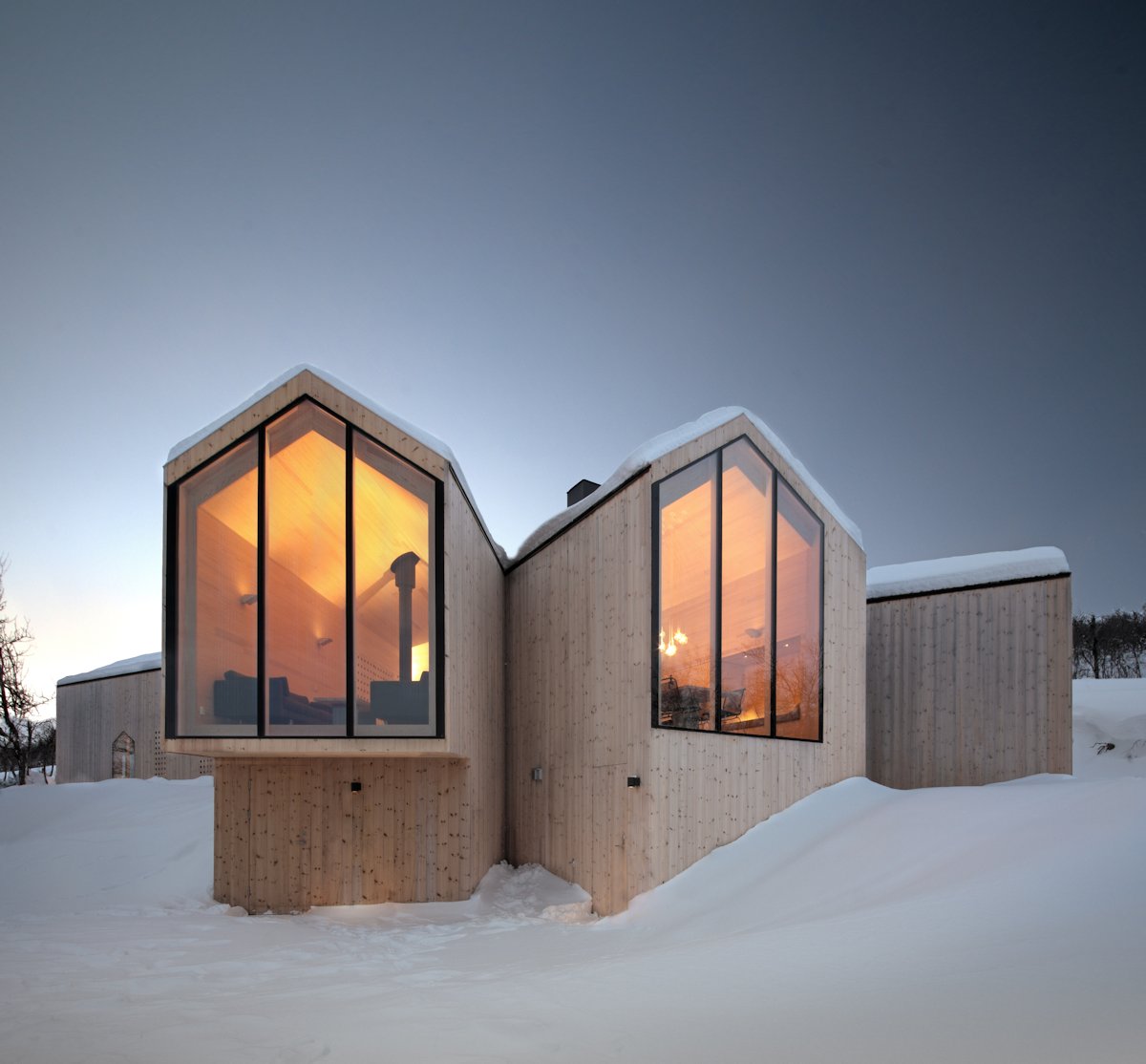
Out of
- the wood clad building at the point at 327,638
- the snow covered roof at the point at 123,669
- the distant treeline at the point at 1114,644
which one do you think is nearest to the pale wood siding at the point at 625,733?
the wood clad building at the point at 327,638

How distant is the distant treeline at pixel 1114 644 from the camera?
2697 centimetres

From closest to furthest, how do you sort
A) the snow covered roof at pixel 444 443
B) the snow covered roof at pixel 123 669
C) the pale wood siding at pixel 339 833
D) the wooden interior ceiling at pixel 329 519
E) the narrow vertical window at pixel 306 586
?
1. the narrow vertical window at pixel 306 586
2. the wooden interior ceiling at pixel 329 519
3. the snow covered roof at pixel 444 443
4. the pale wood siding at pixel 339 833
5. the snow covered roof at pixel 123 669

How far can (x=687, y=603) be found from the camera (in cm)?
747

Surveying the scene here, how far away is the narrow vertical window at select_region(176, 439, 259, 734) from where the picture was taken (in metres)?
7.16

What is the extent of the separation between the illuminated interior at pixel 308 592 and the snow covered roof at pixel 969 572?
295 inches

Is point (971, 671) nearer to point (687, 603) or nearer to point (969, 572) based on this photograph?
point (969, 572)

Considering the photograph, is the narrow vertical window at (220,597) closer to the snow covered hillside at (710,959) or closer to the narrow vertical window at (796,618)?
the snow covered hillside at (710,959)

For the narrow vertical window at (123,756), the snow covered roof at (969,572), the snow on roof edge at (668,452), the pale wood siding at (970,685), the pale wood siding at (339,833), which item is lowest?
the narrow vertical window at (123,756)

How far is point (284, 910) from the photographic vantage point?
8.06 meters

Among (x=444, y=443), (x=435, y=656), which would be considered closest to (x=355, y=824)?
(x=435, y=656)

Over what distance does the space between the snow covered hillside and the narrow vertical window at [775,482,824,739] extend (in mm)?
1006

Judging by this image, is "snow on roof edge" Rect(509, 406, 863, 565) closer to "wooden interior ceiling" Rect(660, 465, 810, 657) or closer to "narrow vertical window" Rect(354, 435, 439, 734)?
"wooden interior ceiling" Rect(660, 465, 810, 657)

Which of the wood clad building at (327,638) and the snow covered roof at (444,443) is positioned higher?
the snow covered roof at (444,443)

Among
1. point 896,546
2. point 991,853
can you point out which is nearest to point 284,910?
point 991,853
